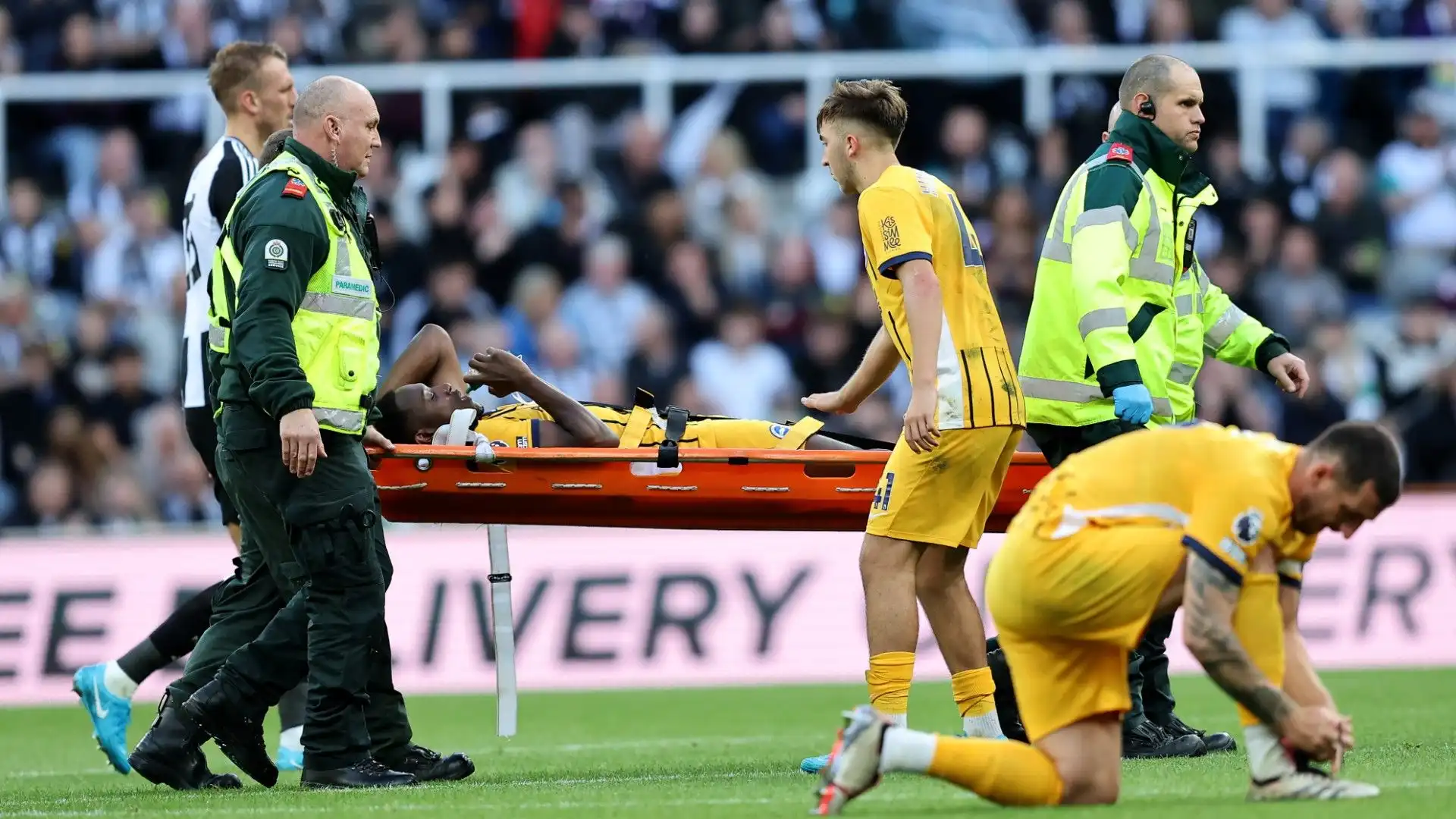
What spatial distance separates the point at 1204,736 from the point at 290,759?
134 inches

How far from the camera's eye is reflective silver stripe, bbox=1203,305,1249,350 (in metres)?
8.16

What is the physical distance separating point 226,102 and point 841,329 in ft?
21.5

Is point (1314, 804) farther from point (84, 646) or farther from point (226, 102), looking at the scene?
point (84, 646)

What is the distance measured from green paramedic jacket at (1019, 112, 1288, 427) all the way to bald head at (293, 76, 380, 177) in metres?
2.37

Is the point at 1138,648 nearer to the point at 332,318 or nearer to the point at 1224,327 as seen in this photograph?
the point at 1224,327

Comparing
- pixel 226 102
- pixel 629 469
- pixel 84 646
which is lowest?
pixel 84 646

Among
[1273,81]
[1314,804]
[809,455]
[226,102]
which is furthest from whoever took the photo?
[1273,81]

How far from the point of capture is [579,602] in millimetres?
12281

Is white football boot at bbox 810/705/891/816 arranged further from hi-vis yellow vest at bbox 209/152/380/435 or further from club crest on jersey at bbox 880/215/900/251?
hi-vis yellow vest at bbox 209/152/380/435

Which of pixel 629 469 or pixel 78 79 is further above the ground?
pixel 78 79

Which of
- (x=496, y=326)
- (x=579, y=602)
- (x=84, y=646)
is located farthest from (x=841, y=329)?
(x=84, y=646)

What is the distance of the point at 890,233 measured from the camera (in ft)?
22.8

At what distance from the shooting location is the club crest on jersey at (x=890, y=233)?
22.8ft

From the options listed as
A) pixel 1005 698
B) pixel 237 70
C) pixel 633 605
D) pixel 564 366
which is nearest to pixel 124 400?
pixel 564 366
